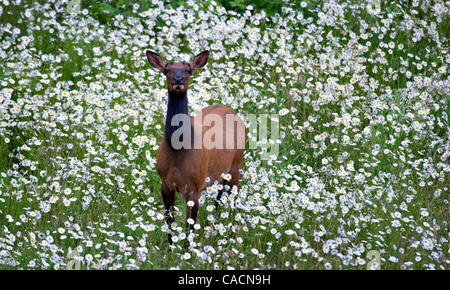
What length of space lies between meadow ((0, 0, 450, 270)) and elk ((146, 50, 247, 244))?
23 centimetres

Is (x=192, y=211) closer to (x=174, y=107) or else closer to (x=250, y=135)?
(x=174, y=107)

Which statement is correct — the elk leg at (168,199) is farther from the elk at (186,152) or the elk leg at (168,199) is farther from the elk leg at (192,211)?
the elk leg at (192,211)

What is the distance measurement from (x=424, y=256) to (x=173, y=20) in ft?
15.8

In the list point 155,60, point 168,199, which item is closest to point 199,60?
point 155,60

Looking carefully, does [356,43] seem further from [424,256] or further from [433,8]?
[424,256]

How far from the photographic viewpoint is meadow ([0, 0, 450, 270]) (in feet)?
18.0

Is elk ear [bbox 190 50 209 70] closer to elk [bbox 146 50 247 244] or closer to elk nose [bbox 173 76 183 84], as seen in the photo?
elk [bbox 146 50 247 244]

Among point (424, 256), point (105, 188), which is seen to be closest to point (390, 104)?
point (424, 256)

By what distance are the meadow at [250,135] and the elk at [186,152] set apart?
0.75ft

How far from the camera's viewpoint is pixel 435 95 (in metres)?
8.01

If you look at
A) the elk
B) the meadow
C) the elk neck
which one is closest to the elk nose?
the elk

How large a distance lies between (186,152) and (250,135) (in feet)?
6.43

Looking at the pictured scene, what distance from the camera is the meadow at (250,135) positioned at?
5.49 metres

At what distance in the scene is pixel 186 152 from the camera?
546cm
